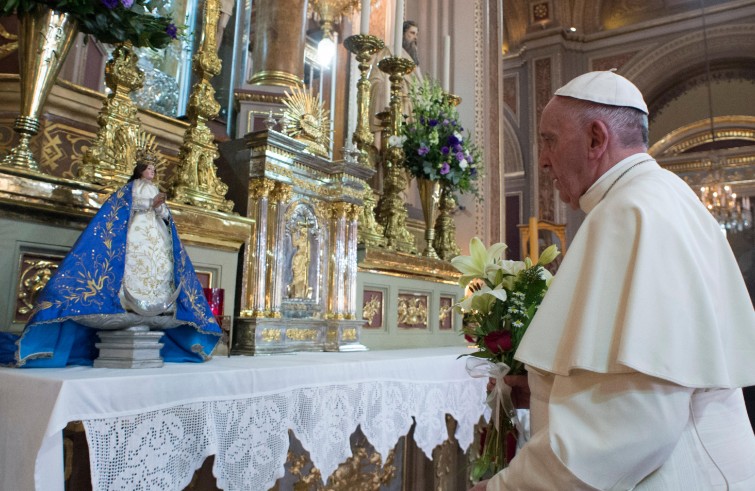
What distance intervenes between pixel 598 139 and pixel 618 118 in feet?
0.20

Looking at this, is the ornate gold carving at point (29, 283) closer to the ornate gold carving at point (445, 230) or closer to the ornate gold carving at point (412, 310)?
the ornate gold carving at point (412, 310)

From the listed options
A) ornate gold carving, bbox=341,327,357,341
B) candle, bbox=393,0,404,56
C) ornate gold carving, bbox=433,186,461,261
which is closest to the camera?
ornate gold carving, bbox=341,327,357,341

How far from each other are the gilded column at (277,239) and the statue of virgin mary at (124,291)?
0.63 meters

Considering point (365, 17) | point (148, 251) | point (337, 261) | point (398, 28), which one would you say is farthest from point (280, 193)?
point (398, 28)

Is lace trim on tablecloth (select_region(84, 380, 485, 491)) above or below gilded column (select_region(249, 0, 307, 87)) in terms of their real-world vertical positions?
below

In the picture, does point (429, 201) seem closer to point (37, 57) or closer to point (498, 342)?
point (37, 57)

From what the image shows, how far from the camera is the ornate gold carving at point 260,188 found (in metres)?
2.96

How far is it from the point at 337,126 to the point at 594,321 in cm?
409

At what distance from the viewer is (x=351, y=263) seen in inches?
130

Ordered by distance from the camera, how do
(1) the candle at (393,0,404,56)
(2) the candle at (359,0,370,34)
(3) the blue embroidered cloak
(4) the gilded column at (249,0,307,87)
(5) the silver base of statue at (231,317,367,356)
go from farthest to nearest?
(4) the gilded column at (249,0,307,87)
(1) the candle at (393,0,404,56)
(2) the candle at (359,0,370,34)
(5) the silver base of statue at (231,317,367,356)
(3) the blue embroidered cloak

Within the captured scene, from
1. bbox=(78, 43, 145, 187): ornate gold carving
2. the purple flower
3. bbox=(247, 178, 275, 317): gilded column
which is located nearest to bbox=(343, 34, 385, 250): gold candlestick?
bbox=(247, 178, 275, 317): gilded column

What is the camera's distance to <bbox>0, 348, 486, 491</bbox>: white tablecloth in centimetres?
149

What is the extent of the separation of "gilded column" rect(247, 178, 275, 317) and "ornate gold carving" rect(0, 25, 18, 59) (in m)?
1.29

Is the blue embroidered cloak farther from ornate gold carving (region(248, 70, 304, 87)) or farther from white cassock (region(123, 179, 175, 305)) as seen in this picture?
ornate gold carving (region(248, 70, 304, 87))
